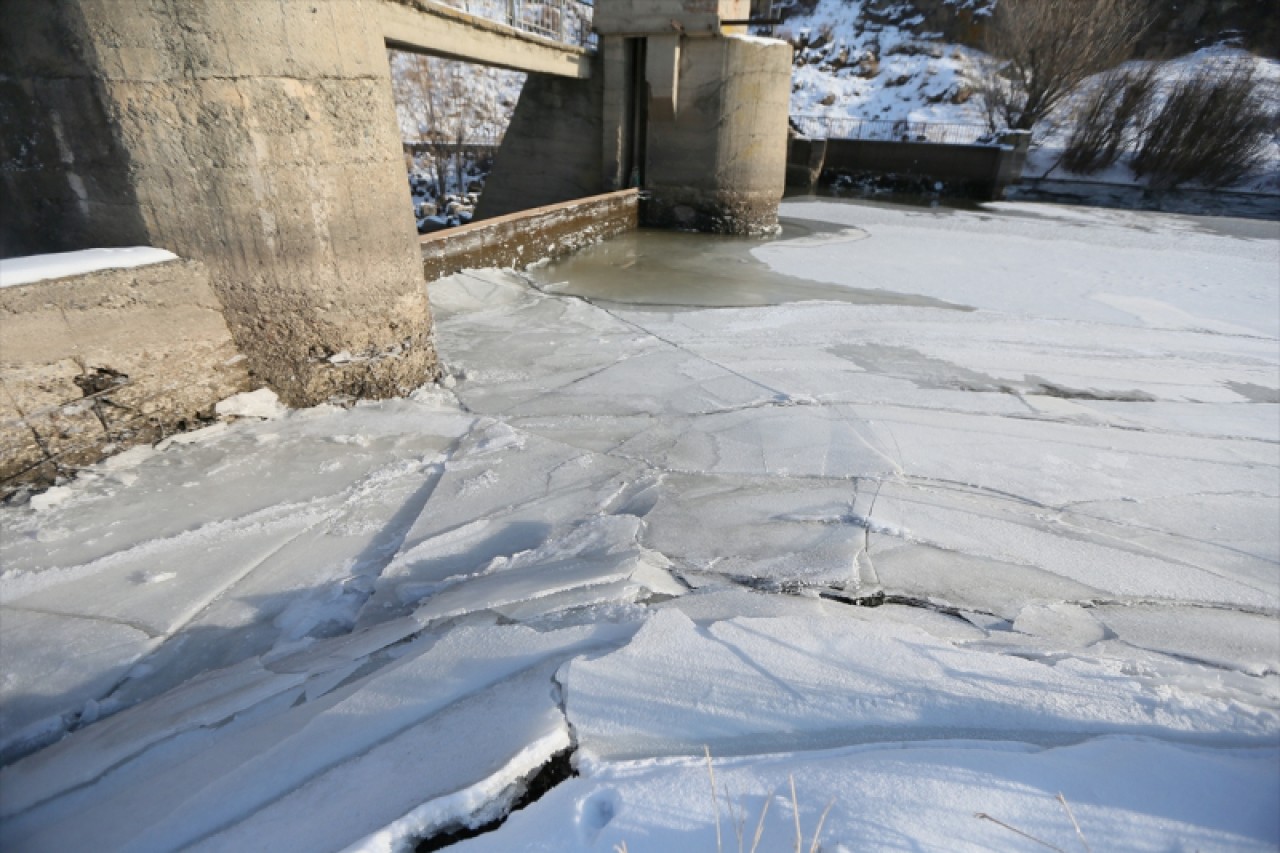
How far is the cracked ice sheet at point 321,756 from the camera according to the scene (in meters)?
1.53

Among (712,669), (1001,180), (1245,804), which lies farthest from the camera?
(1001,180)

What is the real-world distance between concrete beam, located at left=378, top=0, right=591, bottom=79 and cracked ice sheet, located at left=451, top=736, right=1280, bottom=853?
647 cm

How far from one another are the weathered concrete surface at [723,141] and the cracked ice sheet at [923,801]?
11241 millimetres

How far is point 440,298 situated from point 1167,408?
6090 mm

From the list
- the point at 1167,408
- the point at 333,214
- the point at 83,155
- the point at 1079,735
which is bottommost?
the point at 1167,408

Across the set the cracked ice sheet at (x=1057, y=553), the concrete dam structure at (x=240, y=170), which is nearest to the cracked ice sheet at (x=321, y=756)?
the cracked ice sheet at (x=1057, y=553)

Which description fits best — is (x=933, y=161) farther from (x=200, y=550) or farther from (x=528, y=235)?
(x=200, y=550)

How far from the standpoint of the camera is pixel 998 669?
6.38 ft

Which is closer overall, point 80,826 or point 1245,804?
point 1245,804

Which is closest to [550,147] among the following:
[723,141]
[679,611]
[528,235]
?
[723,141]

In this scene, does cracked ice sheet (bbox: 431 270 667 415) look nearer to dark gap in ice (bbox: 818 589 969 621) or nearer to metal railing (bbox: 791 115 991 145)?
dark gap in ice (bbox: 818 589 969 621)

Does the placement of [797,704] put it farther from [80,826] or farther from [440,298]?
[440,298]

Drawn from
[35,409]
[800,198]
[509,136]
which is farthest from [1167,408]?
[800,198]

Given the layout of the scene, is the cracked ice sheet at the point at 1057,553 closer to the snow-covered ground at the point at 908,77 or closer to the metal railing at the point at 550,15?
the metal railing at the point at 550,15
